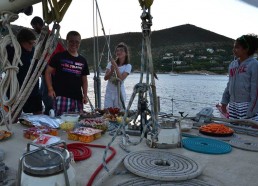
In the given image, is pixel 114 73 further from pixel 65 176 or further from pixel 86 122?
pixel 65 176

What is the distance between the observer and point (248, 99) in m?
3.16

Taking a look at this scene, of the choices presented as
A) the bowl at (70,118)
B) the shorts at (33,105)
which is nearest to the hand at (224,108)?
the bowl at (70,118)

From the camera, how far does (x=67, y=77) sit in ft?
12.1

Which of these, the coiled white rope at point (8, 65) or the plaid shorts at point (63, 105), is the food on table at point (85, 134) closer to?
the coiled white rope at point (8, 65)

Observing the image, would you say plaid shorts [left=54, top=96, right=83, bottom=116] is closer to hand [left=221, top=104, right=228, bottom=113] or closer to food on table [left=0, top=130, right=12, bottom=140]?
food on table [left=0, top=130, right=12, bottom=140]

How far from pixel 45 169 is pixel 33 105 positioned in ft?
9.86

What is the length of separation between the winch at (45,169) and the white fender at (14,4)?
4.09 ft

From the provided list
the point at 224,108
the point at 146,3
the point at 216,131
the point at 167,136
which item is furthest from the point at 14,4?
the point at 224,108

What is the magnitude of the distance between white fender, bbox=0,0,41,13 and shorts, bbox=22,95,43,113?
6.96 feet

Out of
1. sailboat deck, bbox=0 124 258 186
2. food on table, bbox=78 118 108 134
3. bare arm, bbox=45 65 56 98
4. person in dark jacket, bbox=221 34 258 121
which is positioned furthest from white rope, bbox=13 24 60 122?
person in dark jacket, bbox=221 34 258 121

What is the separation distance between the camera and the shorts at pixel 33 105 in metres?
3.93

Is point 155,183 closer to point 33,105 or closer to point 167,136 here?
point 167,136

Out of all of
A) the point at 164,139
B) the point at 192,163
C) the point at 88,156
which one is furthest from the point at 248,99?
the point at 88,156

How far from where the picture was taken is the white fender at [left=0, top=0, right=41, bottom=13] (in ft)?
6.44
